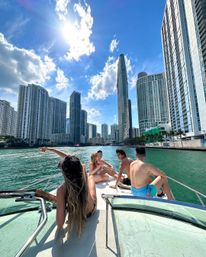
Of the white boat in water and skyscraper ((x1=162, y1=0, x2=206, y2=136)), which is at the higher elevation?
skyscraper ((x1=162, y1=0, x2=206, y2=136))

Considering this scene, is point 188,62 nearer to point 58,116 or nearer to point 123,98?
point 123,98

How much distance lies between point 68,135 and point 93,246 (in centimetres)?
14692

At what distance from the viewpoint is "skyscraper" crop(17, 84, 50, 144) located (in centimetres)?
9650

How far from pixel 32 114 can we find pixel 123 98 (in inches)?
3758

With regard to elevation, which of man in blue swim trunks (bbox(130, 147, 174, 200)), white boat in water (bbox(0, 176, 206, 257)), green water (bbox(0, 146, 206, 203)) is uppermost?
man in blue swim trunks (bbox(130, 147, 174, 200))

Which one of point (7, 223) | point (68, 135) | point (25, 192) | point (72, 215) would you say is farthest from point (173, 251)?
point (68, 135)

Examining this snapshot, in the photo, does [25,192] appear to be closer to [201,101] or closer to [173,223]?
[173,223]

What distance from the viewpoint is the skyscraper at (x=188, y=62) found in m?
49.3

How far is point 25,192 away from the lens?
2.03m

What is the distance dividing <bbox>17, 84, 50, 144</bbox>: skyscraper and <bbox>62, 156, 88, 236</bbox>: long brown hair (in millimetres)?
105788

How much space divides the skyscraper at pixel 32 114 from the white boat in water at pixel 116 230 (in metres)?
105

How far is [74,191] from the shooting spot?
1.66m

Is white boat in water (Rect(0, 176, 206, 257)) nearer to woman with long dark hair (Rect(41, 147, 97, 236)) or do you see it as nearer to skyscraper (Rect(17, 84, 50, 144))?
woman with long dark hair (Rect(41, 147, 97, 236))

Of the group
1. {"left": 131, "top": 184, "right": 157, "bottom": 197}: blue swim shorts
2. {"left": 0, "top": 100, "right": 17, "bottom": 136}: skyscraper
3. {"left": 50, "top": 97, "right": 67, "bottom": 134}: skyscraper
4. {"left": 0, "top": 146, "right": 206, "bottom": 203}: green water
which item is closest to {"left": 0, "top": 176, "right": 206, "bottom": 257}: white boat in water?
{"left": 131, "top": 184, "right": 157, "bottom": 197}: blue swim shorts
